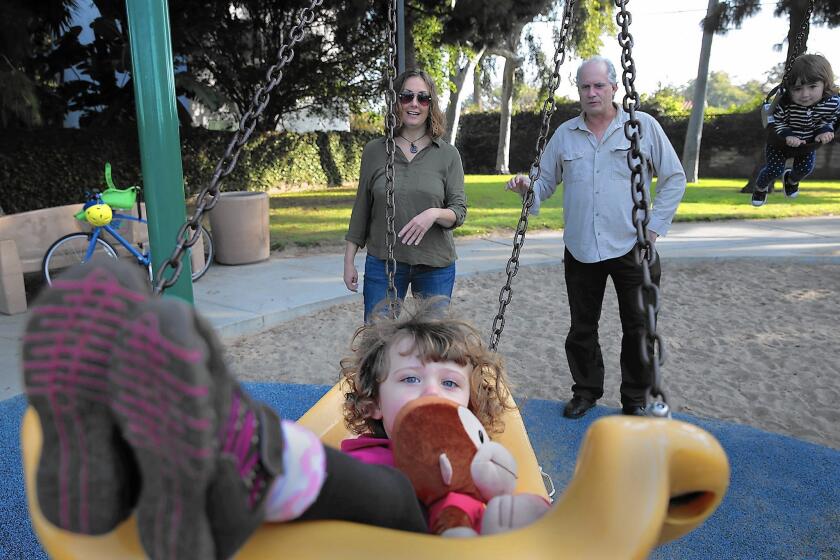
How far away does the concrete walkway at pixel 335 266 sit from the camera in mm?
4586

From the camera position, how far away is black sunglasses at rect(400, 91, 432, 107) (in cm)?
254

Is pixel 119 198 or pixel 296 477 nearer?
pixel 296 477

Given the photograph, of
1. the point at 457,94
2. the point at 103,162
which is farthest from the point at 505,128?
the point at 103,162

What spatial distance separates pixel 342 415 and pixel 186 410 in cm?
126

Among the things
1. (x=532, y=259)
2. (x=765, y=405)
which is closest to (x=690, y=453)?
(x=765, y=405)

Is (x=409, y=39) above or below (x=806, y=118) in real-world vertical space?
above

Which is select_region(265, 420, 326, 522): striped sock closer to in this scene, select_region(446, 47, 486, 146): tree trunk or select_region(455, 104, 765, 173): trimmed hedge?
select_region(446, 47, 486, 146): tree trunk

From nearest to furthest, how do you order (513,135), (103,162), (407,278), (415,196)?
(415,196) < (407,278) < (103,162) < (513,135)

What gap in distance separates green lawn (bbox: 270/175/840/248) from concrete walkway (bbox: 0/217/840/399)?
547mm

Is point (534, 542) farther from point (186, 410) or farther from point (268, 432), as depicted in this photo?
point (186, 410)

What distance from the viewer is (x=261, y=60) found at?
11695 mm

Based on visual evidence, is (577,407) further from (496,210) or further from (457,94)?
(457,94)

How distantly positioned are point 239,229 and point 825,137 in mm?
4864

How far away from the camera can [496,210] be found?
10.4 meters
